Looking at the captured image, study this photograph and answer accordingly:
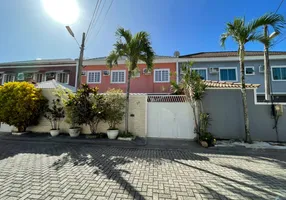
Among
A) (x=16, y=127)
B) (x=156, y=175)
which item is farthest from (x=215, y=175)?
(x=16, y=127)

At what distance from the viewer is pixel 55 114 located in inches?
373

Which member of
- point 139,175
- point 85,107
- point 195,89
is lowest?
point 139,175

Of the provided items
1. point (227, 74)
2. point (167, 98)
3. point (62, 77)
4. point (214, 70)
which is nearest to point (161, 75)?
point (214, 70)

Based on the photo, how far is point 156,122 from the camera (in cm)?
934

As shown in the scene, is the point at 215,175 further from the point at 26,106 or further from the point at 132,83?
the point at 132,83

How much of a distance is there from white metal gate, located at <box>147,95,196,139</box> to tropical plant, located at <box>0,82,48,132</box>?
286 inches

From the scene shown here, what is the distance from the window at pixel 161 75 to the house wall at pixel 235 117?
23.8ft

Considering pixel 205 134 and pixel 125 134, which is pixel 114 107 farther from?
pixel 205 134

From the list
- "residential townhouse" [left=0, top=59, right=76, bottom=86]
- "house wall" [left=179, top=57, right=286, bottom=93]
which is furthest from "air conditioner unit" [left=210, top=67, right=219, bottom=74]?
"residential townhouse" [left=0, top=59, right=76, bottom=86]

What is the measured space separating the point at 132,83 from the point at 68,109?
839cm

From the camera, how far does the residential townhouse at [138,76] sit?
622 inches

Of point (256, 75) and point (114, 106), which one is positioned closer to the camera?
point (114, 106)

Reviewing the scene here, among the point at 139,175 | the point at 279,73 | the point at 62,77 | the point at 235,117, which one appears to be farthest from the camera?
the point at 62,77

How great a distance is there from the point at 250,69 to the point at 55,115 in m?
17.8
